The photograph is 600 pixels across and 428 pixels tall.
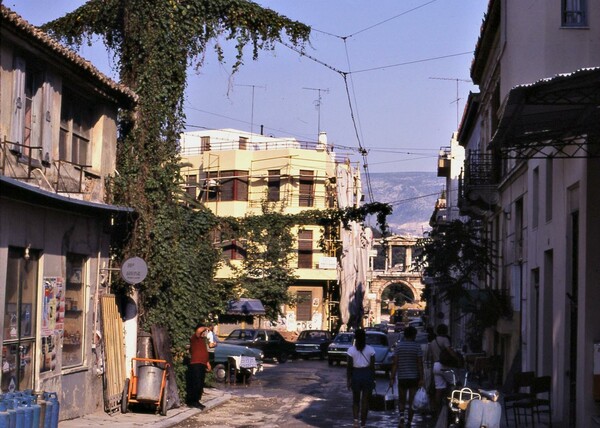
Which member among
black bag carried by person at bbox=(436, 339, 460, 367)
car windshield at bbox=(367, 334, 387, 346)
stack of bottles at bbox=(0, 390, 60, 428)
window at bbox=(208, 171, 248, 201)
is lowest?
car windshield at bbox=(367, 334, 387, 346)

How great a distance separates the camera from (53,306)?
18.4 m

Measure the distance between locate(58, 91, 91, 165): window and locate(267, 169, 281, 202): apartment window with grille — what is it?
4551cm

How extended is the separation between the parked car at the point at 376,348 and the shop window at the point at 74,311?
1489cm

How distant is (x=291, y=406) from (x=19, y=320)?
9131 mm

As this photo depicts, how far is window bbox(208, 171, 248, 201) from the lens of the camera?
221ft

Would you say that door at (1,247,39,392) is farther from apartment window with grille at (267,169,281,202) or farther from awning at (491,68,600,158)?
apartment window with grille at (267,169,281,202)

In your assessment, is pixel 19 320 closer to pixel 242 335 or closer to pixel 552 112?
pixel 552 112

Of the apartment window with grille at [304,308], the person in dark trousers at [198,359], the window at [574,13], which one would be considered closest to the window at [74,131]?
the person in dark trousers at [198,359]

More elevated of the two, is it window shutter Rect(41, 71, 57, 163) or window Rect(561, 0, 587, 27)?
window Rect(561, 0, 587, 27)

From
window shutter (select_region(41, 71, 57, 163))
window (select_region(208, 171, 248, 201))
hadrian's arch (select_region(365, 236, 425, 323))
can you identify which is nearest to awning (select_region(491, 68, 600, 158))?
window shutter (select_region(41, 71, 57, 163))

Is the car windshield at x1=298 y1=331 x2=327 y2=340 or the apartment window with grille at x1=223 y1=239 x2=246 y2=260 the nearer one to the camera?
the car windshield at x1=298 y1=331 x2=327 y2=340

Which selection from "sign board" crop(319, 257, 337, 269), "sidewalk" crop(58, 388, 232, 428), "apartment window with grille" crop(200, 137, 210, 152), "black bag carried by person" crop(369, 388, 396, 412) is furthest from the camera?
"apartment window with grille" crop(200, 137, 210, 152)

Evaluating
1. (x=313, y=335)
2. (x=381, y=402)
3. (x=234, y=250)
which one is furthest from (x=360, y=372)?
(x=234, y=250)

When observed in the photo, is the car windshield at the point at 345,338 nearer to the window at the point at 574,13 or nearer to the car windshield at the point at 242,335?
the car windshield at the point at 242,335
